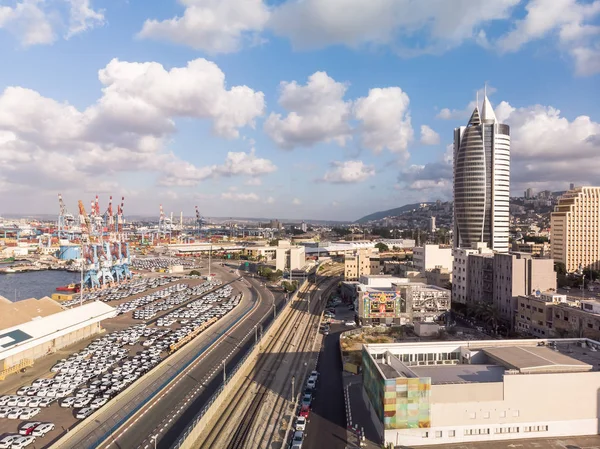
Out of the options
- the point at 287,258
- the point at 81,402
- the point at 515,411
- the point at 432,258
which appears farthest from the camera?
the point at 287,258

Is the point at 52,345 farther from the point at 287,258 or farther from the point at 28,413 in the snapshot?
the point at 287,258

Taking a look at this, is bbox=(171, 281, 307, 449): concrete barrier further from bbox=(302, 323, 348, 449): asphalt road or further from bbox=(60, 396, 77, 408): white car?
bbox=(60, 396, 77, 408): white car

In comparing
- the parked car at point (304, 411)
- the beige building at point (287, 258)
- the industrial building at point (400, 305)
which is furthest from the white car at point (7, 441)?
the beige building at point (287, 258)

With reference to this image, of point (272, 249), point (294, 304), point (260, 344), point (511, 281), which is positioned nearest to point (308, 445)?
point (260, 344)

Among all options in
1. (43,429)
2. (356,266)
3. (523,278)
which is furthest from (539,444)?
(356,266)

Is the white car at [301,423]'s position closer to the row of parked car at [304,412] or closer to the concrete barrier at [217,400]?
the row of parked car at [304,412]

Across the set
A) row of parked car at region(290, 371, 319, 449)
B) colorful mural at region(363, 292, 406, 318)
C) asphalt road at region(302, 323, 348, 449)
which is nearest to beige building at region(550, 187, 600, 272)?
colorful mural at region(363, 292, 406, 318)
